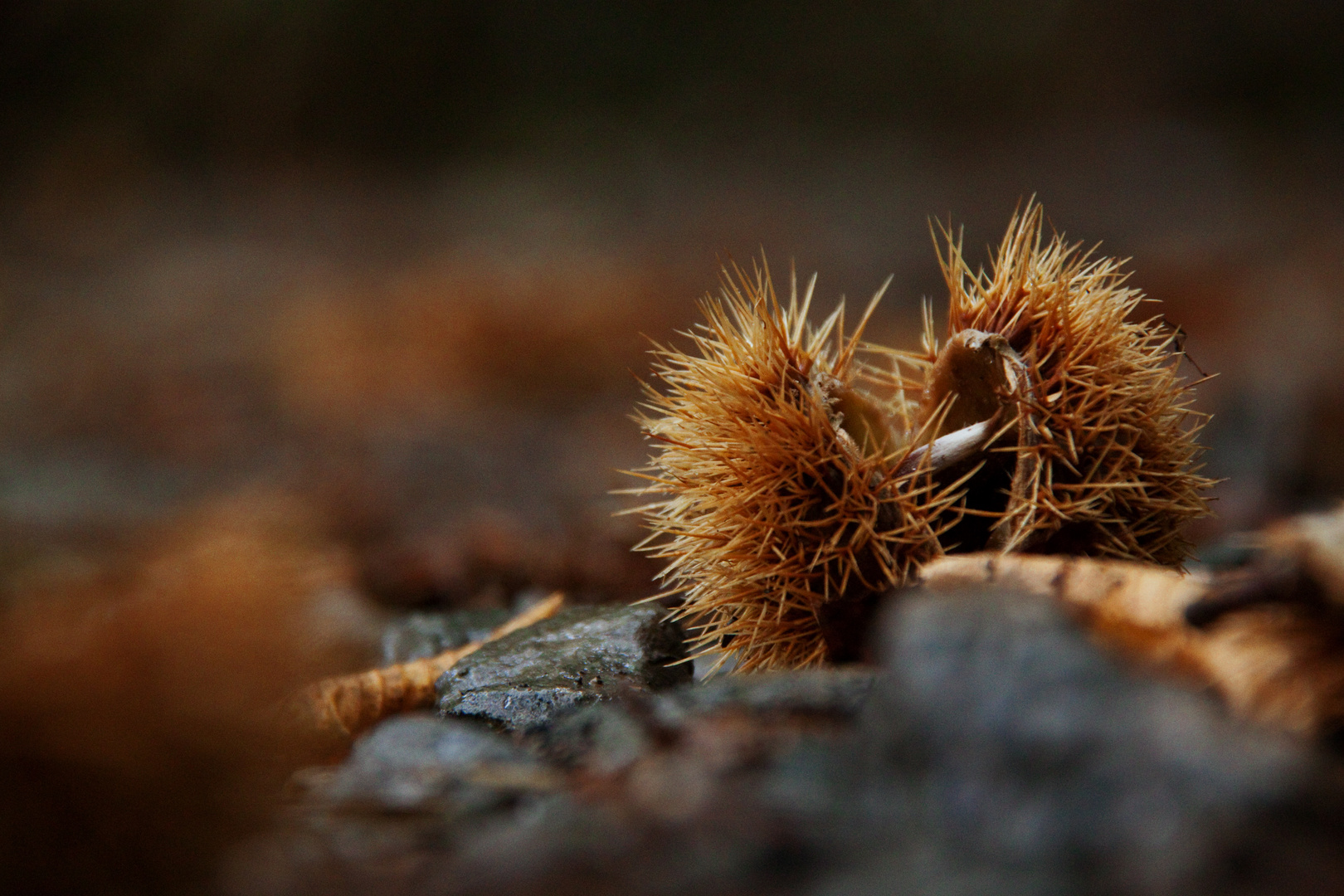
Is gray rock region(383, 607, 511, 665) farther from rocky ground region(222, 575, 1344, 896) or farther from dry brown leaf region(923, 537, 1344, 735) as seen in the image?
dry brown leaf region(923, 537, 1344, 735)

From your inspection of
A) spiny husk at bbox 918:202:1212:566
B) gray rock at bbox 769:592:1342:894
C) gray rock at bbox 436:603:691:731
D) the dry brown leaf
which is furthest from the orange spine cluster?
gray rock at bbox 769:592:1342:894

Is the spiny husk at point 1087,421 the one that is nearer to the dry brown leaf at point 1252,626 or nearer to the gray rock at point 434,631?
the dry brown leaf at point 1252,626

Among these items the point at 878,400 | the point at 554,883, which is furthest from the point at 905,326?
the point at 554,883

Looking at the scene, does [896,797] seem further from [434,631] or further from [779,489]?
[434,631]

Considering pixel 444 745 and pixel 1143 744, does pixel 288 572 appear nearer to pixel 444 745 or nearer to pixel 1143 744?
pixel 444 745

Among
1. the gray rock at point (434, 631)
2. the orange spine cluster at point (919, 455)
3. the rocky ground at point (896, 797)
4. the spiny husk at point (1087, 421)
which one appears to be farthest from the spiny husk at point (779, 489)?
the gray rock at point (434, 631)
